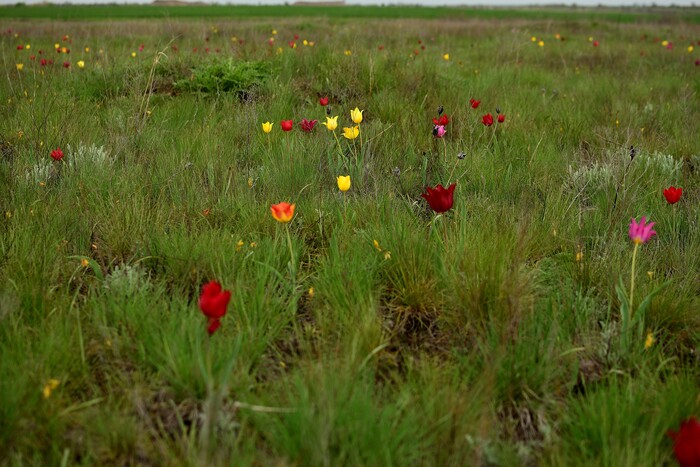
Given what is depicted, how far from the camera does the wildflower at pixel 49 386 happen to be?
1319mm

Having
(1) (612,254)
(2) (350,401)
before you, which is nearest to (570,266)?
(1) (612,254)

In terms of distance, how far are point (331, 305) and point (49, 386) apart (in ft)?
2.98

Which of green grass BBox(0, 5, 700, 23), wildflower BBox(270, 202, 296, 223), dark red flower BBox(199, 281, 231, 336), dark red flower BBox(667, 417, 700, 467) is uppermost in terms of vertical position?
green grass BBox(0, 5, 700, 23)

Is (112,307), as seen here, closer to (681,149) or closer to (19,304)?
(19,304)

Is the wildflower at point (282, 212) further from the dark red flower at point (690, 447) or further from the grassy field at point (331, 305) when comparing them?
the dark red flower at point (690, 447)

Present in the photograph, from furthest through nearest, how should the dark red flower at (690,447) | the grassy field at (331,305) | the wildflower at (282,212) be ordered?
the wildflower at (282,212)
the grassy field at (331,305)
the dark red flower at (690,447)

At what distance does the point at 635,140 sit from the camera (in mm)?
4168

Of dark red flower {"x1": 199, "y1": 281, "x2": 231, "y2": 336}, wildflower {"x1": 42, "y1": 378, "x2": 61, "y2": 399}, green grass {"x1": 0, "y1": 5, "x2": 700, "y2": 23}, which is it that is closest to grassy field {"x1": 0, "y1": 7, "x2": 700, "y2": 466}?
wildflower {"x1": 42, "y1": 378, "x2": 61, "y2": 399}

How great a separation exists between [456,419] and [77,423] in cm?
99

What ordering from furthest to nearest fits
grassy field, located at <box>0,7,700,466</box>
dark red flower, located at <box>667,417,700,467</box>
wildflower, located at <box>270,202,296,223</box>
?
wildflower, located at <box>270,202,296,223</box>
grassy field, located at <box>0,7,700,466</box>
dark red flower, located at <box>667,417,700,467</box>

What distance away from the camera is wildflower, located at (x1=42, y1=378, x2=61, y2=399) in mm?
1319

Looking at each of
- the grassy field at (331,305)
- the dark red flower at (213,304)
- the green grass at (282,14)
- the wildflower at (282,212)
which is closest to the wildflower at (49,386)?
the grassy field at (331,305)

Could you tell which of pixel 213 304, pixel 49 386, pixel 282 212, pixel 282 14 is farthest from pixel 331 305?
pixel 282 14

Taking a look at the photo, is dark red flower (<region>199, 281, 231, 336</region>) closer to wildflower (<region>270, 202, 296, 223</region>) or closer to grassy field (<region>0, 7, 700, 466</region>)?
grassy field (<region>0, 7, 700, 466</region>)
